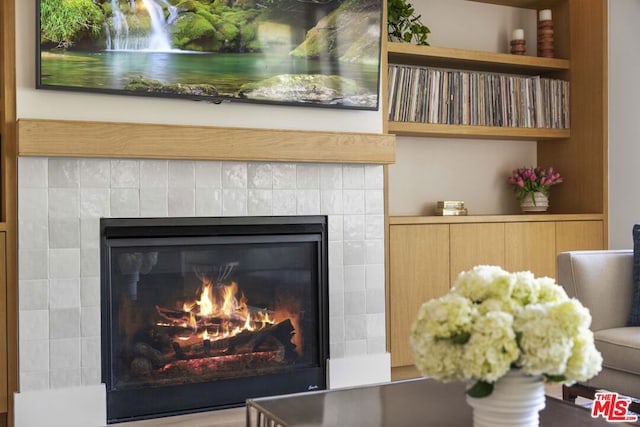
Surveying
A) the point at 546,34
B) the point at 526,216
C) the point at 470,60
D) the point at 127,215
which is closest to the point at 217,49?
the point at 127,215

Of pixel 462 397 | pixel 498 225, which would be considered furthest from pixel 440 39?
pixel 462 397

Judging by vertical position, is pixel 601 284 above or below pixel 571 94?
below

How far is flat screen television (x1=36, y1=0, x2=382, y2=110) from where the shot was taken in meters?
3.13

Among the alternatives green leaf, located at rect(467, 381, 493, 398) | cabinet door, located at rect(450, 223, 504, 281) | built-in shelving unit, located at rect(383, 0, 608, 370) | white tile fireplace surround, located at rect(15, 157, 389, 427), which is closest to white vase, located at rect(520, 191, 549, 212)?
built-in shelving unit, located at rect(383, 0, 608, 370)

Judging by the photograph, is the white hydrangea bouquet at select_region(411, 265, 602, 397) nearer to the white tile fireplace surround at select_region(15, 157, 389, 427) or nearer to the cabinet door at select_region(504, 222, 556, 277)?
the white tile fireplace surround at select_region(15, 157, 389, 427)

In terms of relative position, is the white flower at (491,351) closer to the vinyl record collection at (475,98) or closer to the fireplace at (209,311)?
the fireplace at (209,311)

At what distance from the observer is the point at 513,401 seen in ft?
5.38

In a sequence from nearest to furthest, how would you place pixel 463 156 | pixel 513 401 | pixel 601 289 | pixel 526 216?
pixel 513 401, pixel 601 289, pixel 526 216, pixel 463 156

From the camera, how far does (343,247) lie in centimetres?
374

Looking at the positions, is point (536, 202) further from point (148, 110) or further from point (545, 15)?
point (148, 110)

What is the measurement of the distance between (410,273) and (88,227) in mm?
1601

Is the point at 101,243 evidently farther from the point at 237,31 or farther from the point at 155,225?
the point at 237,31

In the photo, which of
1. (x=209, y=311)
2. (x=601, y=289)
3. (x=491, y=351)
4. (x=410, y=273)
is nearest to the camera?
(x=491, y=351)

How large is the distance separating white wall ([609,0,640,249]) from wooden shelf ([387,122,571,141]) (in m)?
0.30
